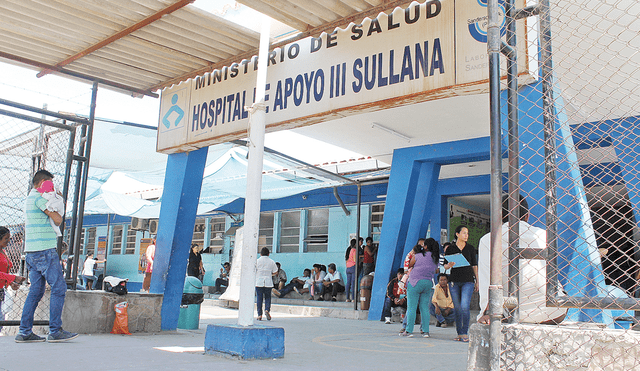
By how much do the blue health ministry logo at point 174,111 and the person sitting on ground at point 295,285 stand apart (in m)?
9.09

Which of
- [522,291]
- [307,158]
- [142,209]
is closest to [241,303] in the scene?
[522,291]

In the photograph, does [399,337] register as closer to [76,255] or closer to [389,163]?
[76,255]

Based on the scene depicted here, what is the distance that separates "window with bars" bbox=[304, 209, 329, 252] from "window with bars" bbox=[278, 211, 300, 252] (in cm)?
51

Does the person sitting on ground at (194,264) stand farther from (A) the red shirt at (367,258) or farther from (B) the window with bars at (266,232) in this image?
(B) the window with bars at (266,232)

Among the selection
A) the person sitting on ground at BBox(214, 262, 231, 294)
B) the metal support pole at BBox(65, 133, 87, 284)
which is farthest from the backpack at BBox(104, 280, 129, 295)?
the person sitting on ground at BBox(214, 262, 231, 294)

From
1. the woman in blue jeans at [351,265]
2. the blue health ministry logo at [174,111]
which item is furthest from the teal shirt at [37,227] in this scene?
the woman in blue jeans at [351,265]

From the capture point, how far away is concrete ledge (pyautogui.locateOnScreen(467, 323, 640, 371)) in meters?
2.52

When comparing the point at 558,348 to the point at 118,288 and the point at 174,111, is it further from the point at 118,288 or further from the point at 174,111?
the point at 174,111

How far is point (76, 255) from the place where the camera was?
6.64 m

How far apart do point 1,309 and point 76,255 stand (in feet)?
4.34

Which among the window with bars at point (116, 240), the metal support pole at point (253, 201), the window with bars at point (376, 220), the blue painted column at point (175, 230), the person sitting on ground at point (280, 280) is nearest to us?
the metal support pole at point (253, 201)

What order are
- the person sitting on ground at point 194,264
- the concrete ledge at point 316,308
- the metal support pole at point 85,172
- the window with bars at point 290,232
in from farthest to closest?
the window with bars at point 290,232
the person sitting on ground at point 194,264
the concrete ledge at point 316,308
the metal support pole at point 85,172

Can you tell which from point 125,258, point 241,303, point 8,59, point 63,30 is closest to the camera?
point 241,303

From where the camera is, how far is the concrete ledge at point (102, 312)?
6.43 meters
